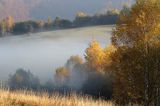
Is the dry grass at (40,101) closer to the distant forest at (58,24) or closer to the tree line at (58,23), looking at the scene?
the tree line at (58,23)

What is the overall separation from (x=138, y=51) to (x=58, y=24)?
14180cm

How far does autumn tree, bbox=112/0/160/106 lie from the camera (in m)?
32.5

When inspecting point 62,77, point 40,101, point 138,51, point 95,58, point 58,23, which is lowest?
point 62,77

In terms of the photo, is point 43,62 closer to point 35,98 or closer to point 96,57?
point 96,57

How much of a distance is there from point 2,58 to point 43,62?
823 inches

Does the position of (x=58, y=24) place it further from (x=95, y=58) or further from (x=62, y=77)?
(x=95, y=58)

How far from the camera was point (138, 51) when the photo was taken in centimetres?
3394

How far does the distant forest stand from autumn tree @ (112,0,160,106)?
12196 cm

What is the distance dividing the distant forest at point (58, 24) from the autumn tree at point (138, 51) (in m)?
122

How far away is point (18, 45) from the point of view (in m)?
165

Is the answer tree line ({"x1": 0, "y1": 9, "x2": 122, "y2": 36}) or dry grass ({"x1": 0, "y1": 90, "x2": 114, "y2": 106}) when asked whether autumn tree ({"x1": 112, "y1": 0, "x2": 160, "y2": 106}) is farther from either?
tree line ({"x1": 0, "y1": 9, "x2": 122, "y2": 36})

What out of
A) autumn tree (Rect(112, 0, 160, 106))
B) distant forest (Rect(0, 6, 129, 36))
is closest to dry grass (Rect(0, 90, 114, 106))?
autumn tree (Rect(112, 0, 160, 106))

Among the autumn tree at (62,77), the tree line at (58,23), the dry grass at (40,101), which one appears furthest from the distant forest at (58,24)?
the dry grass at (40,101)

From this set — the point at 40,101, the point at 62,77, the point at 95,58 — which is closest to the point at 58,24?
the point at 62,77
